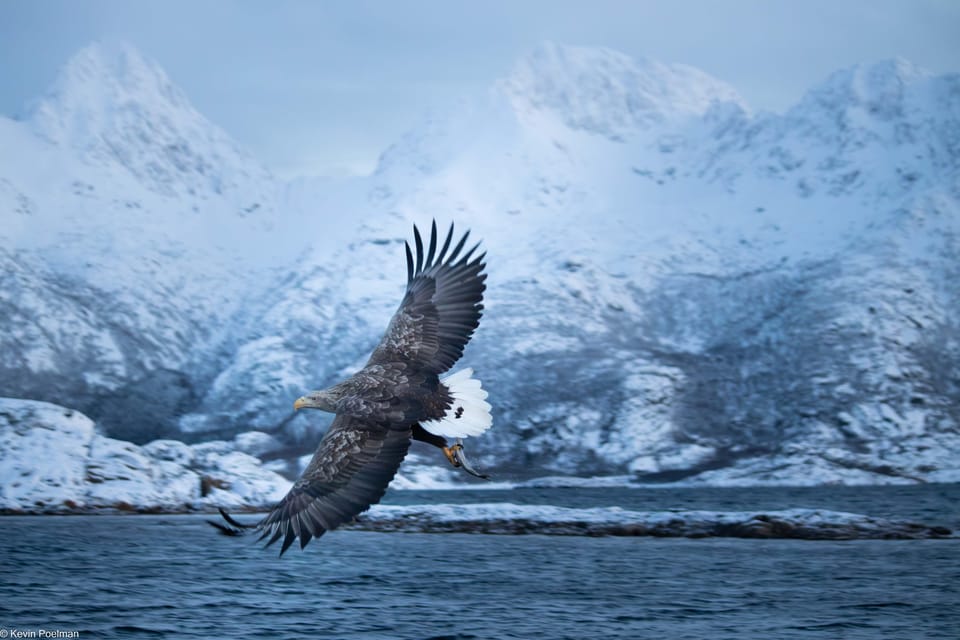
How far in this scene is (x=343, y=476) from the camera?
1450cm

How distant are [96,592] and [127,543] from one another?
1627 cm

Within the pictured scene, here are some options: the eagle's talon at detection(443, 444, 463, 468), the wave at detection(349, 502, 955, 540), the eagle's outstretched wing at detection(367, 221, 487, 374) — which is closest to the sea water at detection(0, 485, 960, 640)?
the wave at detection(349, 502, 955, 540)

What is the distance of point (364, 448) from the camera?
14.6 metres

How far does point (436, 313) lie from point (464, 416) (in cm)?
197

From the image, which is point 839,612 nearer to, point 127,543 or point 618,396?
point 127,543

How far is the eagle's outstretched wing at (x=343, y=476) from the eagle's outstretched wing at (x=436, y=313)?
4.72ft

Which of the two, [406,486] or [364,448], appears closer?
[364,448]

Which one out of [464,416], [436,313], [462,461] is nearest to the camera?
[462,461]

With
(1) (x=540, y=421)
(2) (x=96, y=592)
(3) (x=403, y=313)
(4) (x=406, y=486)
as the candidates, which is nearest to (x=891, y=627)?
(3) (x=403, y=313)

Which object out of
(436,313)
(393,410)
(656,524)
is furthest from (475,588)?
(656,524)

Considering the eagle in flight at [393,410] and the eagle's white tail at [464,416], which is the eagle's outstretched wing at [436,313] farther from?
the eagle's white tail at [464,416]

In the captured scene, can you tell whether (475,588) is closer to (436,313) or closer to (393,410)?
A: (436,313)

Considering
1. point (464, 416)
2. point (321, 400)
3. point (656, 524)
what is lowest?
point (656, 524)

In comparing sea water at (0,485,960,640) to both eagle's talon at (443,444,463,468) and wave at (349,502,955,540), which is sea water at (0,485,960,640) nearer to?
wave at (349,502,955,540)
